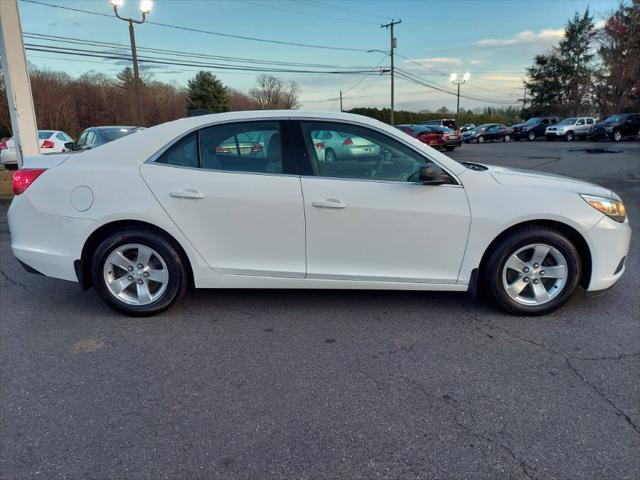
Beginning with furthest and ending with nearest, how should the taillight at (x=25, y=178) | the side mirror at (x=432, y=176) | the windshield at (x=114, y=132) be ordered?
the windshield at (x=114, y=132) < the taillight at (x=25, y=178) < the side mirror at (x=432, y=176)

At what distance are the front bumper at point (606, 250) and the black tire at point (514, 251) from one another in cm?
13

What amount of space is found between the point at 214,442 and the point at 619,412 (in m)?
2.15

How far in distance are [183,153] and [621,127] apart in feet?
115

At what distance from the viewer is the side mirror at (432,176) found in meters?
3.39

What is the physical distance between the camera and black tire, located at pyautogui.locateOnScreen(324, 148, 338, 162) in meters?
3.58

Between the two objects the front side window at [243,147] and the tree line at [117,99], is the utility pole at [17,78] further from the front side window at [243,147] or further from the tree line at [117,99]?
the tree line at [117,99]

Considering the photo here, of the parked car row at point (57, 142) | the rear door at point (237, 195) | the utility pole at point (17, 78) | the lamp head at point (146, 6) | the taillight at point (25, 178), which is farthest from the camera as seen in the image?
the lamp head at point (146, 6)

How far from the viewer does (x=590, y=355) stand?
307cm

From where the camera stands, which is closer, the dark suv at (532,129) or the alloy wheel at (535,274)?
the alloy wheel at (535,274)

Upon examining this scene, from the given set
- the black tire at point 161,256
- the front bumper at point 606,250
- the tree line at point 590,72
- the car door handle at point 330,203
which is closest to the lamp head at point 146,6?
the black tire at point 161,256

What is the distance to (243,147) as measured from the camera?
3613 mm

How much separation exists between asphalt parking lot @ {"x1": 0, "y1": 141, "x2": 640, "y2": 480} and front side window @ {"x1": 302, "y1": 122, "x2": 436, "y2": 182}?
1156mm

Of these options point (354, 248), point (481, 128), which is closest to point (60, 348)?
point (354, 248)

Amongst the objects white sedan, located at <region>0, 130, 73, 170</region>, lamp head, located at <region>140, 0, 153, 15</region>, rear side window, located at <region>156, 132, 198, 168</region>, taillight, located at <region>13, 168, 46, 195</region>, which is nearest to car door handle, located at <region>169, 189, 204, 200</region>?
rear side window, located at <region>156, 132, 198, 168</region>
